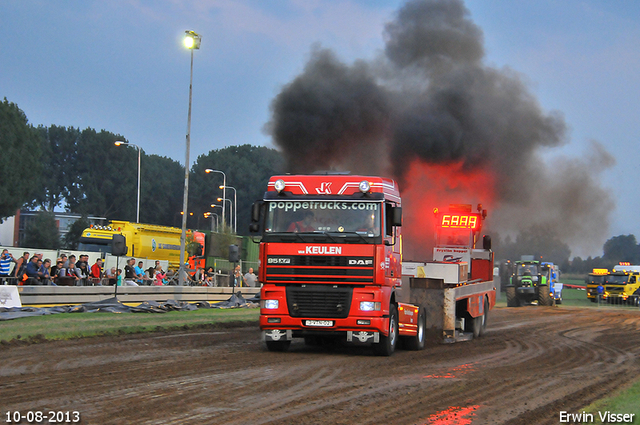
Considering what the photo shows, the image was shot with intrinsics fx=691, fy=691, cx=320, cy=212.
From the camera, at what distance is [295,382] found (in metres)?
9.18

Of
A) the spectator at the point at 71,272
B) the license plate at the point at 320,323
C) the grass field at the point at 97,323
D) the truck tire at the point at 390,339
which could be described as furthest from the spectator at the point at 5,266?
the truck tire at the point at 390,339

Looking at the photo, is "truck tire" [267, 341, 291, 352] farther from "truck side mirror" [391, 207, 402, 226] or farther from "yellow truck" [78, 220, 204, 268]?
"yellow truck" [78, 220, 204, 268]

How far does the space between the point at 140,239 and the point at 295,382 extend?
1165 inches

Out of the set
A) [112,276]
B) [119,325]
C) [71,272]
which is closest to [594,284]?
[112,276]

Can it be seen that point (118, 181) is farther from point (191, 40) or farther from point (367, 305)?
point (367, 305)

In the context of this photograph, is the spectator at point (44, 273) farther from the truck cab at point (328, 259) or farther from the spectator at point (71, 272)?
the truck cab at point (328, 259)

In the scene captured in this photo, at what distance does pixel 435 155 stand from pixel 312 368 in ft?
64.1

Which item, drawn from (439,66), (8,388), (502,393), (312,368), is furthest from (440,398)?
(439,66)

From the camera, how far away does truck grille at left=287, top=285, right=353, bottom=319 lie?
12.3 metres

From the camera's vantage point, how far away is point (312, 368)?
10711 mm

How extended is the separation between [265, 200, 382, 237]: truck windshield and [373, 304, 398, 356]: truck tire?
1736 mm

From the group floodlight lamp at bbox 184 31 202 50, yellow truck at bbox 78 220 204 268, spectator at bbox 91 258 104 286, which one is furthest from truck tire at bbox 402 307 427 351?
yellow truck at bbox 78 220 204 268

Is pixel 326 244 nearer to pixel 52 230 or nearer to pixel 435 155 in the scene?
pixel 435 155

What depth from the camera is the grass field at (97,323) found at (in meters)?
13.8
